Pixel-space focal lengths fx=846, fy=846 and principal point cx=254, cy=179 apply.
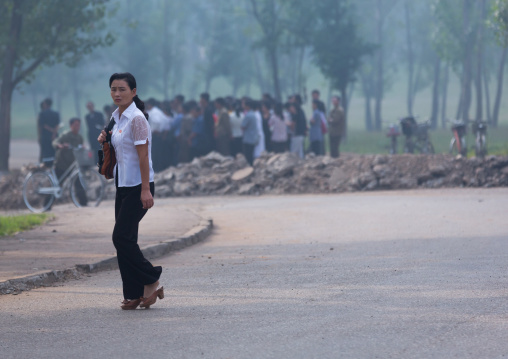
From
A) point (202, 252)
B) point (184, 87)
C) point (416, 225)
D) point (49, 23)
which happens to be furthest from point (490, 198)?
point (184, 87)

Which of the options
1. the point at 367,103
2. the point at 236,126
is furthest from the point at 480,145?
the point at 367,103

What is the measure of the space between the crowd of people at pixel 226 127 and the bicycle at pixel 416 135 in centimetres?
316

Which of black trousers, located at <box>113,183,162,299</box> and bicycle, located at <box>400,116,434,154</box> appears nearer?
black trousers, located at <box>113,183,162,299</box>

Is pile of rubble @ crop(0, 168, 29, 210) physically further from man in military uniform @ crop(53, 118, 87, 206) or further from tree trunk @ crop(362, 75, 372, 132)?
tree trunk @ crop(362, 75, 372, 132)

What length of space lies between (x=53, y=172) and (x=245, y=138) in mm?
6091

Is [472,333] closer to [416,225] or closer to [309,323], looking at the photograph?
[309,323]

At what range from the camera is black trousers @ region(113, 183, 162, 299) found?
22.3 ft

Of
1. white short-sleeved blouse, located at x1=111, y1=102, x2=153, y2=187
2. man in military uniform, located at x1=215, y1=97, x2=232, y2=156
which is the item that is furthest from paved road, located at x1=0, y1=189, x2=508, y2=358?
man in military uniform, located at x1=215, y1=97, x2=232, y2=156

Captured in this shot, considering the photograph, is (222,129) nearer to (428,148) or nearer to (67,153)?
(67,153)

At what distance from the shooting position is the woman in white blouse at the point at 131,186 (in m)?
6.75

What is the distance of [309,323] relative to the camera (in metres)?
5.99

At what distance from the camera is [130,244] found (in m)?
6.85

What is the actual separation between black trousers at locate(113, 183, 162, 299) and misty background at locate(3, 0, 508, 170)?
21.2 metres

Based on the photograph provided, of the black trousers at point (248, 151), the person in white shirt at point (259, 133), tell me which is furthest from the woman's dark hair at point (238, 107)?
the black trousers at point (248, 151)
